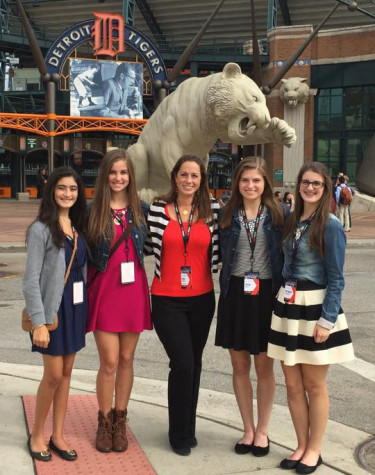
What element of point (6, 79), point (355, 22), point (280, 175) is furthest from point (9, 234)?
point (355, 22)

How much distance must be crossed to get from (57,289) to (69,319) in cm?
19

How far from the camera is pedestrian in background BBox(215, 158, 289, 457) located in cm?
340

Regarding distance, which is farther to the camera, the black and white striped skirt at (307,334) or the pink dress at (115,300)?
the pink dress at (115,300)

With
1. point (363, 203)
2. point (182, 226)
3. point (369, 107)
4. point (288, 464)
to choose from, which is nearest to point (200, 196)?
point (182, 226)

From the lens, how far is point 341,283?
10.4 ft

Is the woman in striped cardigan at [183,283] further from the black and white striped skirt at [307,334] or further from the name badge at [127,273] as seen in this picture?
the black and white striped skirt at [307,334]

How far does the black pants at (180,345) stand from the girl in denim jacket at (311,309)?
0.46 metres

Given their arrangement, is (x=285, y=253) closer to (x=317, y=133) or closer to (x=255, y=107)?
(x=255, y=107)

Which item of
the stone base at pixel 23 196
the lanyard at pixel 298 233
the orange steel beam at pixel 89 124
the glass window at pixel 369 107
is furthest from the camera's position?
the glass window at pixel 369 107

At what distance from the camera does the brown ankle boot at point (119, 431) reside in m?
3.49

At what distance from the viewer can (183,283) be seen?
11.4 ft

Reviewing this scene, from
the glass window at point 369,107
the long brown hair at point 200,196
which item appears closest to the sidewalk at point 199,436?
the long brown hair at point 200,196

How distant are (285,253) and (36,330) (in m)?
1.36

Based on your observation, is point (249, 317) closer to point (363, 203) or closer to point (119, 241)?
point (119, 241)
